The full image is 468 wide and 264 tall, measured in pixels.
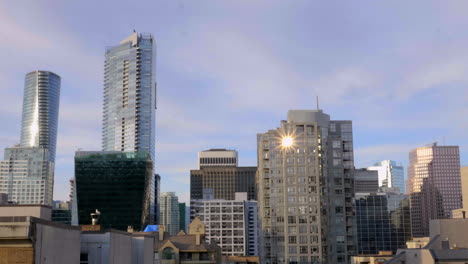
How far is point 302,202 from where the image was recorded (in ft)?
541

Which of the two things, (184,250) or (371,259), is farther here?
(371,259)

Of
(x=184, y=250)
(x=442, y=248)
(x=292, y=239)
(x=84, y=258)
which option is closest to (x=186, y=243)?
(x=184, y=250)

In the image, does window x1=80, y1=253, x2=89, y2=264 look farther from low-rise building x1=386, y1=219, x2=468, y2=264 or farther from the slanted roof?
the slanted roof

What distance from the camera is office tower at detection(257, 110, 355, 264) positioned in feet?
529

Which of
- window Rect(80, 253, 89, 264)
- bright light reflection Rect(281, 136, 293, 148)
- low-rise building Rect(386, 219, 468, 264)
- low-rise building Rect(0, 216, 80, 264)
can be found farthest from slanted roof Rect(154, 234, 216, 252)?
low-rise building Rect(0, 216, 80, 264)

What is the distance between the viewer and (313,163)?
167 metres

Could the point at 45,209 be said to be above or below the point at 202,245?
above

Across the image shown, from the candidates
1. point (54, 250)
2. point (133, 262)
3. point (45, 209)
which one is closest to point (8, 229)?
point (54, 250)

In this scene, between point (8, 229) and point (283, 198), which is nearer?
point (8, 229)

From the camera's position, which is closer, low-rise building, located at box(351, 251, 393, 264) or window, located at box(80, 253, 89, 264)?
window, located at box(80, 253, 89, 264)

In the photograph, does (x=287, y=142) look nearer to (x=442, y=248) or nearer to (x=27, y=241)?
(x=442, y=248)

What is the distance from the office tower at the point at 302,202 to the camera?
529 ft

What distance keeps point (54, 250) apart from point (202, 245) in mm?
81383

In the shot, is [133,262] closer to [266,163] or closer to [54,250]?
[54,250]
